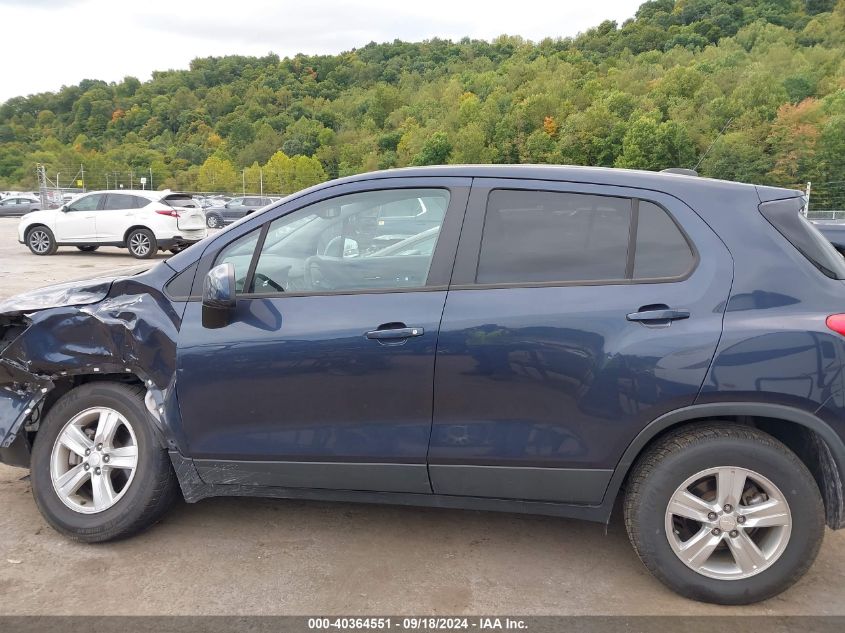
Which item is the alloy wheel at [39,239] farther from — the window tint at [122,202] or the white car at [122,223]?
the window tint at [122,202]

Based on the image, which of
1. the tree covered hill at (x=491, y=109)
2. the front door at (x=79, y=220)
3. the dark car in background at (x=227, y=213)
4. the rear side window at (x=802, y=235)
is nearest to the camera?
the rear side window at (x=802, y=235)

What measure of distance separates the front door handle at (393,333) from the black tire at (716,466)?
3.51 ft

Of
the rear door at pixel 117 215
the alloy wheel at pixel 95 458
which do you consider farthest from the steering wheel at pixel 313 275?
the rear door at pixel 117 215

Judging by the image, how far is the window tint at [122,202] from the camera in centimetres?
1596

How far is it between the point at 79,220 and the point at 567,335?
16.3 m

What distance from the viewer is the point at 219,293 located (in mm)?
2904

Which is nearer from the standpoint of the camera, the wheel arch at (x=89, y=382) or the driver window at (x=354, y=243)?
the driver window at (x=354, y=243)

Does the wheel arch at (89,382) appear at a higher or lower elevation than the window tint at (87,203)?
higher

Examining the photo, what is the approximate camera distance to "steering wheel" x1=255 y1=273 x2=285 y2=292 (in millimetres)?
3135

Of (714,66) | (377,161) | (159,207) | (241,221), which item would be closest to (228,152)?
(377,161)

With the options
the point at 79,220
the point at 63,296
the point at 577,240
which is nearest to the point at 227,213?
the point at 79,220

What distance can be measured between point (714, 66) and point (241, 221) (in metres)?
71.4

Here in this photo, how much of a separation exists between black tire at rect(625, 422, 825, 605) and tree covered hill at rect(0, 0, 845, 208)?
31.3 m

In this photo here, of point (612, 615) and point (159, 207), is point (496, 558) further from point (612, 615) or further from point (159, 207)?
point (159, 207)
